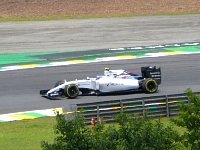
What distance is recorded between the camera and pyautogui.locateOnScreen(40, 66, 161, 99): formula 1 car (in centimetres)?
2603

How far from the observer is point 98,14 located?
168ft

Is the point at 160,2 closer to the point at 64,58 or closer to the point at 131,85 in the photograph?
the point at 64,58

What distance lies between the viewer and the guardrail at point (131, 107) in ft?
68.3

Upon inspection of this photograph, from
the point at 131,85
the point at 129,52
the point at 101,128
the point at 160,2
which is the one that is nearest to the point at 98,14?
the point at 160,2

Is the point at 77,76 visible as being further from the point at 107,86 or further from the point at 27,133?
the point at 27,133

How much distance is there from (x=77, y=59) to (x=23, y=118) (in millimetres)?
12105

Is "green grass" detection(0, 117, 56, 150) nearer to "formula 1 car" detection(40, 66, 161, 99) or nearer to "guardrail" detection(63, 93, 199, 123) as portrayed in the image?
"guardrail" detection(63, 93, 199, 123)

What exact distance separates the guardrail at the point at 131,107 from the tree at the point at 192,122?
35.3 feet

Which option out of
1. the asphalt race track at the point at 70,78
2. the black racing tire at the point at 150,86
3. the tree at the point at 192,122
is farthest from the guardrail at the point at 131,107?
the tree at the point at 192,122

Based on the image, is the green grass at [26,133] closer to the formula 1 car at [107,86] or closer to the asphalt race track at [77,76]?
the asphalt race track at [77,76]

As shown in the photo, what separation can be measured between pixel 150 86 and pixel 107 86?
1.61m

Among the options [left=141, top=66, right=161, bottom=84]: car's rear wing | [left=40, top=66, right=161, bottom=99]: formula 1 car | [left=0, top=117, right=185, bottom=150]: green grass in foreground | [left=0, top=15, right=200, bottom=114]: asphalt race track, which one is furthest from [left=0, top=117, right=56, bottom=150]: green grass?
[left=141, top=66, right=161, bottom=84]: car's rear wing

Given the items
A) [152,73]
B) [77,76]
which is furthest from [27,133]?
[77,76]

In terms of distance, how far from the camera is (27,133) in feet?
65.7
